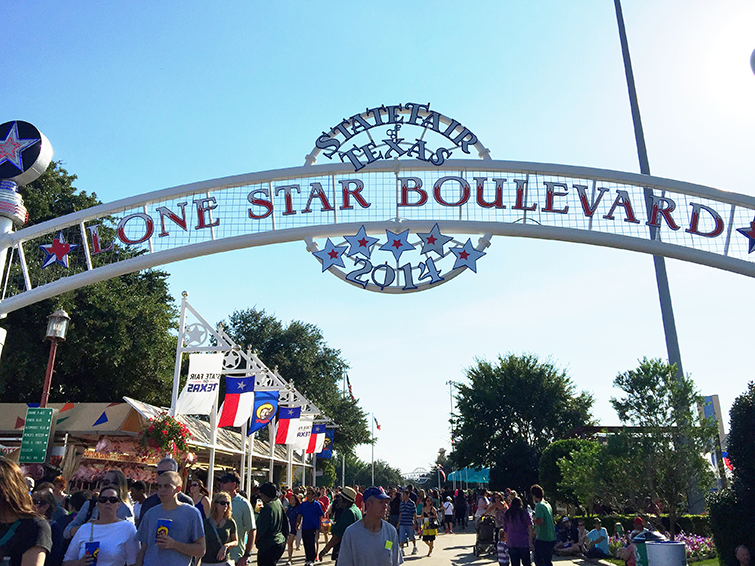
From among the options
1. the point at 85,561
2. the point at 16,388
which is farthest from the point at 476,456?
the point at 85,561

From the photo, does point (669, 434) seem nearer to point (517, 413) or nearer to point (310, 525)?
point (310, 525)

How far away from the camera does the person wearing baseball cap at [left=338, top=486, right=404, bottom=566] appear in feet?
15.0

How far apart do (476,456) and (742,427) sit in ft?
99.2

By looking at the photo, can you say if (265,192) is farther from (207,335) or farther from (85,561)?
(85,561)

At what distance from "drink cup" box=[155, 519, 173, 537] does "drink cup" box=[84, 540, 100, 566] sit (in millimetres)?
429

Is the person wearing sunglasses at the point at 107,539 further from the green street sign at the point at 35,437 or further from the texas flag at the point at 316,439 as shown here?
the texas flag at the point at 316,439

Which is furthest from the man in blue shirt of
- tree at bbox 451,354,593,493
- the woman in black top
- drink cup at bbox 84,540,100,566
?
tree at bbox 451,354,593,493

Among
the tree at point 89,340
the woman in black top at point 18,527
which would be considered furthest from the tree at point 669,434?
the tree at point 89,340

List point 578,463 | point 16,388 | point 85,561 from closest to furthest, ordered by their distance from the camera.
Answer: point 85,561 < point 578,463 < point 16,388

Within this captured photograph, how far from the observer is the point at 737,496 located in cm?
893

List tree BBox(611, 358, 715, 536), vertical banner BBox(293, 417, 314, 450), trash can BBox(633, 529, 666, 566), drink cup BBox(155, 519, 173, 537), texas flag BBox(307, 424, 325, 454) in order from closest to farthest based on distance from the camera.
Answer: drink cup BBox(155, 519, 173, 537), trash can BBox(633, 529, 666, 566), tree BBox(611, 358, 715, 536), vertical banner BBox(293, 417, 314, 450), texas flag BBox(307, 424, 325, 454)

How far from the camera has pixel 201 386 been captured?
15.6 meters

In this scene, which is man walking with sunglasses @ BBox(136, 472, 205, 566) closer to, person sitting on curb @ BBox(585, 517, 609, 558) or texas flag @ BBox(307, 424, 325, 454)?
person sitting on curb @ BBox(585, 517, 609, 558)

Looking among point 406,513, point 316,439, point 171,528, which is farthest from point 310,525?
point 316,439
